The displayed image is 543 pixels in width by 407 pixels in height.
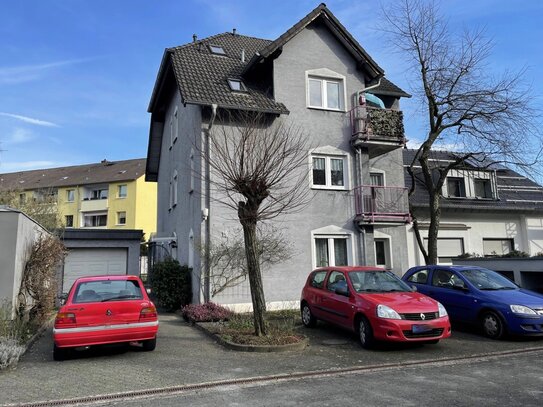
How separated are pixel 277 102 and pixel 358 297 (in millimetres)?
8983

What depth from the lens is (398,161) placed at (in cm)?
1862

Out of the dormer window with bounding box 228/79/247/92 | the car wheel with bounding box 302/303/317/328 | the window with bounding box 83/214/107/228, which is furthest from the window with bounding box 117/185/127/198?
the car wheel with bounding box 302/303/317/328

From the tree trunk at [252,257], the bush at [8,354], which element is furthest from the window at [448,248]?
the bush at [8,354]

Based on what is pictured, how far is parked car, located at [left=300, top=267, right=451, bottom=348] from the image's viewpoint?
8.65 meters

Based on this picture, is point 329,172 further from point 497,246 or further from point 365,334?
point 497,246

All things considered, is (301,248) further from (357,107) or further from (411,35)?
(411,35)

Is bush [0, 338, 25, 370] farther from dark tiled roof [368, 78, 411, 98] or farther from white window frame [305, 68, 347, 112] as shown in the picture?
dark tiled roof [368, 78, 411, 98]

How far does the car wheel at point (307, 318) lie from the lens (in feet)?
37.8

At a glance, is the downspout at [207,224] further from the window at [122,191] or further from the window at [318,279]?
the window at [122,191]

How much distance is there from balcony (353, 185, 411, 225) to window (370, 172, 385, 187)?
1.21m

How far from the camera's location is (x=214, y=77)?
653 inches

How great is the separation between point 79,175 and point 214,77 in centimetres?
4630

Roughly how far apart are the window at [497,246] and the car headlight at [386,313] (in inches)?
551

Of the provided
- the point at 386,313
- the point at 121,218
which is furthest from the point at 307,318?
the point at 121,218
